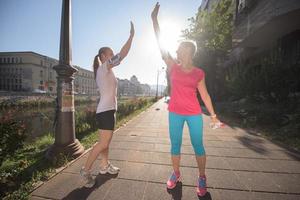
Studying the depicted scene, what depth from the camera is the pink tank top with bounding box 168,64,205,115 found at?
2506mm

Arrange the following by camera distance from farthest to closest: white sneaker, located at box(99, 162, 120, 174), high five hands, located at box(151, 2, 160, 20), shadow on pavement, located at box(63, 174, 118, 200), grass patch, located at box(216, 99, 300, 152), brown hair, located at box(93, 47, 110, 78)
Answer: grass patch, located at box(216, 99, 300, 152)
white sneaker, located at box(99, 162, 120, 174)
brown hair, located at box(93, 47, 110, 78)
high five hands, located at box(151, 2, 160, 20)
shadow on pavement, located at box(63, 174, 118, 200)

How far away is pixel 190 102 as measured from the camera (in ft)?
8.21

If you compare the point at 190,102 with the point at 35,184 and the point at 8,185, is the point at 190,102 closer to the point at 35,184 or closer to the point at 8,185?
the point at 35,184

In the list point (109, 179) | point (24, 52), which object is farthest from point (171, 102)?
point (24, 52)

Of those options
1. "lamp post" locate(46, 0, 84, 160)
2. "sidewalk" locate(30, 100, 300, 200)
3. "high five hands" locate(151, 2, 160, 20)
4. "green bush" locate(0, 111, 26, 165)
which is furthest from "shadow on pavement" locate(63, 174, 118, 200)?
"green bush" locate(0, 111, 26, 165)

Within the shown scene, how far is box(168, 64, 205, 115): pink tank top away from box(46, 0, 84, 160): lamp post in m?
2.41

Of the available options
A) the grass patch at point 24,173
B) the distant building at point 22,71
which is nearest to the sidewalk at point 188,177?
the grass patch at point 24,173

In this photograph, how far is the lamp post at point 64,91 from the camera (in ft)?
12.6

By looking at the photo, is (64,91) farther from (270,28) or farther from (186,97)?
(270,28)

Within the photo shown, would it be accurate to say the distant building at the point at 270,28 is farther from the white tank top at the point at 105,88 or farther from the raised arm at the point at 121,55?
the white tank top at the point at 105,88

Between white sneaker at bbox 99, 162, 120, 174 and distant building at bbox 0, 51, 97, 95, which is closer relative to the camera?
white sneaker at bbox 99, 162, 120, 174

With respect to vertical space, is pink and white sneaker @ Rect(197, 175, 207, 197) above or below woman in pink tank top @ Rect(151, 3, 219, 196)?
below

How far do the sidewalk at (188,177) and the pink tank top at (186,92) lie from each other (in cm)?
116

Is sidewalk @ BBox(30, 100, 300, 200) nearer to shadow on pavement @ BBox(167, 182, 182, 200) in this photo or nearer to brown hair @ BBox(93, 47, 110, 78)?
shadow on pavement @ BBox(167, 182, 182, 200)
